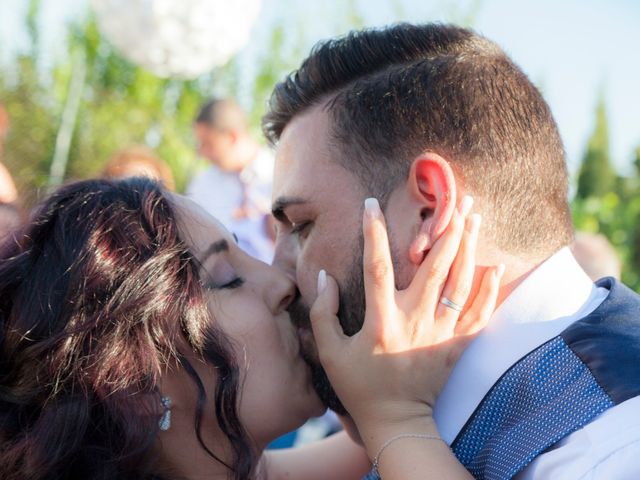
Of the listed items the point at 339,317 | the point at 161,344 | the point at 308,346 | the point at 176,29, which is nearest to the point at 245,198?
the point at 176,29

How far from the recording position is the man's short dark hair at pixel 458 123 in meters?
2.50

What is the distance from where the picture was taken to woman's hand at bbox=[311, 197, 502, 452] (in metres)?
2.23

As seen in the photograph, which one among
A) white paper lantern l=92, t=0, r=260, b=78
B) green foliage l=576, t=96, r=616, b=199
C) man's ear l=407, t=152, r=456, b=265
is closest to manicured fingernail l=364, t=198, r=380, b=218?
man's ear l=407, t=152, r=456, b=265

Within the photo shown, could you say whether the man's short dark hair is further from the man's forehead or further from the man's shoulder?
the man's shoulder

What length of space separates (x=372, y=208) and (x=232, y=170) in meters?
4.38

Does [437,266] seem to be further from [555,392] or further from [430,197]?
[555,392]

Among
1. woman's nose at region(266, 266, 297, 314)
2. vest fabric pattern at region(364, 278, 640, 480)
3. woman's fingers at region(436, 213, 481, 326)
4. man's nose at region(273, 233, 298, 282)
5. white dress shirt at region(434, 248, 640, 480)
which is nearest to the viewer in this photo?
vest fabric pattern at region(364, 278, 640, 480)

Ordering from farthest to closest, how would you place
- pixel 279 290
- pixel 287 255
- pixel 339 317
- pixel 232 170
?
pixel 232 170 < pixel 287 255 < pixel 279 290 < pixel 339 317

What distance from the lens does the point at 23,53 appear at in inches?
615

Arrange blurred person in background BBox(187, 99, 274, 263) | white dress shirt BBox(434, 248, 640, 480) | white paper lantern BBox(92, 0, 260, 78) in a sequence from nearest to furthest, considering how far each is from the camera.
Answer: white dress shirt BBox(434, 248, 640, 480), blurred person in background BBox(187, 99, 274, 263), white paper lantern BBox(92, 0, 260, 78)

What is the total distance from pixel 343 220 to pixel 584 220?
1282cm

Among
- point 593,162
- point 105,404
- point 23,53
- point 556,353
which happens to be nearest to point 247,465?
point 105,404

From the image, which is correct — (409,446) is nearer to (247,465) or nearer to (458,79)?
(247,465)

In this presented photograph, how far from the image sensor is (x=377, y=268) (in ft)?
7.67
